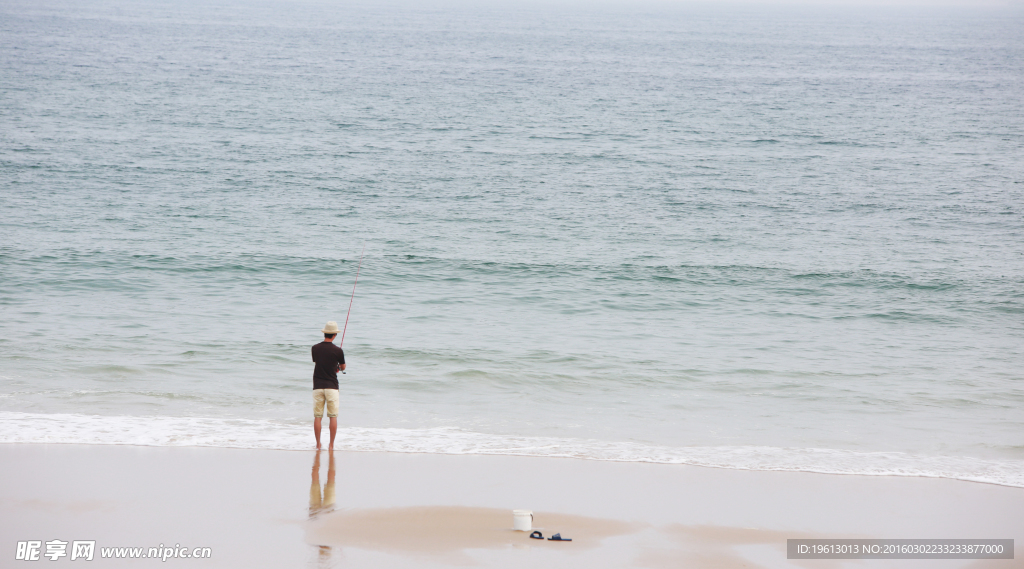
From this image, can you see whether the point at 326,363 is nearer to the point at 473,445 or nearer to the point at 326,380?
the point at 326,380

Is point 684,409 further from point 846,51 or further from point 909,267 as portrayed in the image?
point 846,51

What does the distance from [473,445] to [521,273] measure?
9662mm

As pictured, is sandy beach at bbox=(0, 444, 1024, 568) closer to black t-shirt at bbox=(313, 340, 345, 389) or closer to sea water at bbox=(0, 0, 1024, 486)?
sea water at bbox=(0, 0, 1024, 486)

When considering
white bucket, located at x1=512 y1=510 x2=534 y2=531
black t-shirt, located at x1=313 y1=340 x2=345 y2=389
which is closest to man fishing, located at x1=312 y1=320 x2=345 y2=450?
black t-shirt, located at x1=313 y1=340 x2=345 y2=389

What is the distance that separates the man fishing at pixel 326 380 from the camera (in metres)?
8.41

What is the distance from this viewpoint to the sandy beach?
20.7 ft

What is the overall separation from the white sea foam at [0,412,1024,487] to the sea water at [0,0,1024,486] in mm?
53

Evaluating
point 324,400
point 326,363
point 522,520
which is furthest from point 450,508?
point 326,363

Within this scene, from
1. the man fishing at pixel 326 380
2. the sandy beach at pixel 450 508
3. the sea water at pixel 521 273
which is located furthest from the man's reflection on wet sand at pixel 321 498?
the sea water at pixel 521 273

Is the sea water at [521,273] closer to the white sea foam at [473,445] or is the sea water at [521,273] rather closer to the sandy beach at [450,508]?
the white sea foam at [473,445]

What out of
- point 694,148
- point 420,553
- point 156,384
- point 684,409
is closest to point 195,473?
point 420,553

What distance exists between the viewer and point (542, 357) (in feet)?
42.4

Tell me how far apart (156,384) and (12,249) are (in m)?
10.2

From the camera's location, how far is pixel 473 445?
8.89 metres
